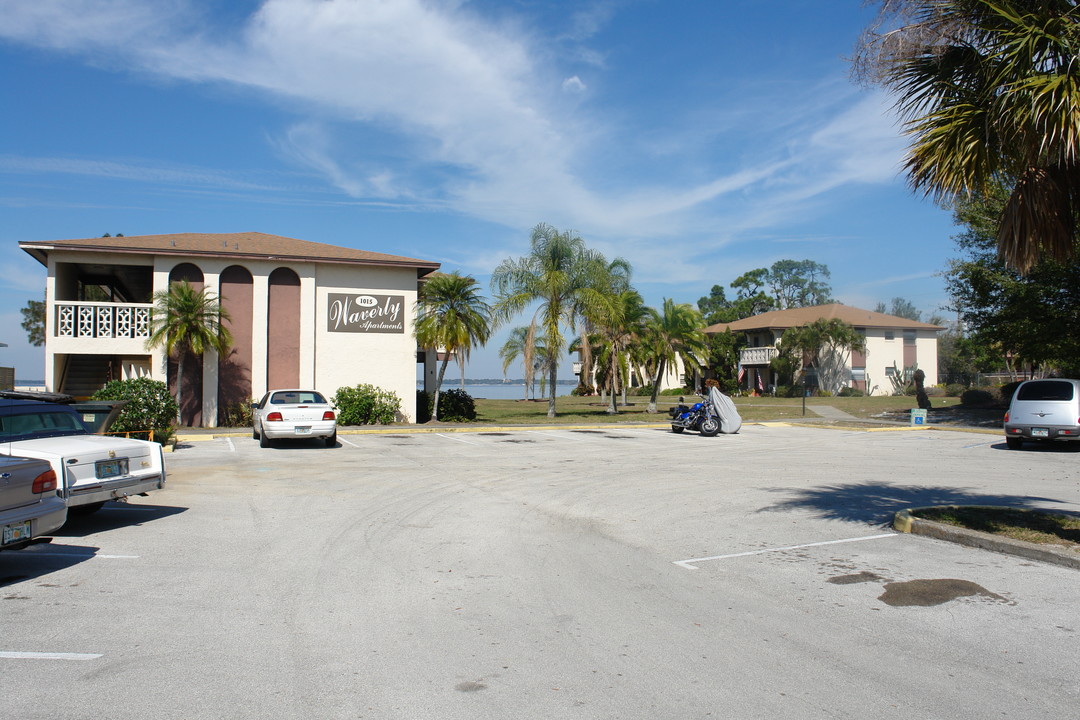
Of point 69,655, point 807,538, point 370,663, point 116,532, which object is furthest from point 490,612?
point 116,532

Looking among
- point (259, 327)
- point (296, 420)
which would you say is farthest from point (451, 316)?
point (296, 420)

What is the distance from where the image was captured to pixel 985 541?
7746mm

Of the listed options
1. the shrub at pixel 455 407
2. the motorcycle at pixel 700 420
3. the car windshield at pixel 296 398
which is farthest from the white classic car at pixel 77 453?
the shrub at pixel 455 407

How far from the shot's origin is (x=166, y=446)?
687 inches

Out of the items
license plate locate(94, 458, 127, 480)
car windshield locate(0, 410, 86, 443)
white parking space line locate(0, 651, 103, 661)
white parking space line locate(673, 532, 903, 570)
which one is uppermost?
car windshield locate(0, 410, 86, 443)

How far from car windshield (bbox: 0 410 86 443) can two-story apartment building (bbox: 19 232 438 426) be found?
16587 millimetres

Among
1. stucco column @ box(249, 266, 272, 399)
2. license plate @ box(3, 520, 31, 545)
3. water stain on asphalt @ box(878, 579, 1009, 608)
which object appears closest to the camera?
water stain on asphalt @ box(878, 579, 1009, 608)

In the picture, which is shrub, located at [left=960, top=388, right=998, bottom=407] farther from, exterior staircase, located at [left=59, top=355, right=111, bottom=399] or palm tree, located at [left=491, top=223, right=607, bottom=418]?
exterior staircase, located at [left=59, top=355, right=111, bottom=399]

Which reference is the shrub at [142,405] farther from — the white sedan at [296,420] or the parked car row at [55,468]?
the parked car row at [55,468]

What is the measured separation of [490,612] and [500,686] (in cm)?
145

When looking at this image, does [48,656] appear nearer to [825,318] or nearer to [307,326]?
[307,326]

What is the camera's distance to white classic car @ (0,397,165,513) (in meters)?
8.15

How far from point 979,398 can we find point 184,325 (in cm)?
3450

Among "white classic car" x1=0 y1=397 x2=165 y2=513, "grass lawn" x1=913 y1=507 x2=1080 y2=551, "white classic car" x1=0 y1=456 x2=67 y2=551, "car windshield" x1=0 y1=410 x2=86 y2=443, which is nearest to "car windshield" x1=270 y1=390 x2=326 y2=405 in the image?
"car windshield" x1=0 y1=410 x2=86 y2=443
